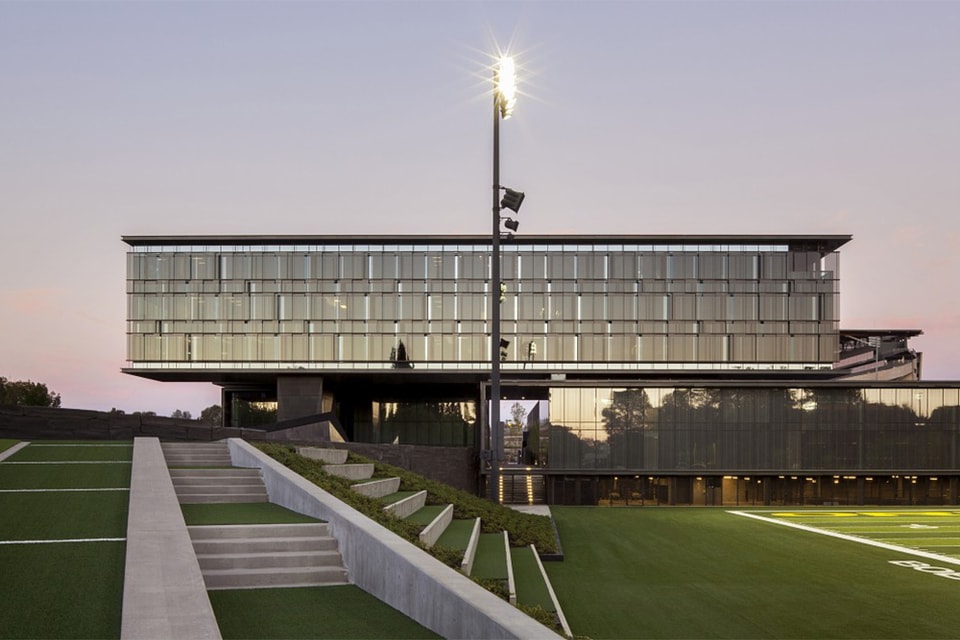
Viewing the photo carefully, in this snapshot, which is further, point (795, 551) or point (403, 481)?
point (795, 551)

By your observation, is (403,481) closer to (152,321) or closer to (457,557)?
(457,557)

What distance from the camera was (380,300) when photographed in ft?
237

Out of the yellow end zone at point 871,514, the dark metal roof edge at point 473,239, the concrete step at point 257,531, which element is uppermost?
the dark metal roof edge at point 473,239

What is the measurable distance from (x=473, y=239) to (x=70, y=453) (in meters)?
52.5

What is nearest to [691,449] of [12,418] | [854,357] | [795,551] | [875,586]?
[795,551]

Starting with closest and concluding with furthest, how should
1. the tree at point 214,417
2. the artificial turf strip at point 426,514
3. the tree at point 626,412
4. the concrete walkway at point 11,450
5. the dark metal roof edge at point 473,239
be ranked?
1. the artificial turf strip at point 426,514
2. the concrete walkway at point 11,450
3. the tree at point 214,417
4. the tree at point 626,412
5. the dark metal roof edge at point 473,239

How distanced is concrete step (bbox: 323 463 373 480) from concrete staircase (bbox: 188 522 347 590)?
31.9 feet

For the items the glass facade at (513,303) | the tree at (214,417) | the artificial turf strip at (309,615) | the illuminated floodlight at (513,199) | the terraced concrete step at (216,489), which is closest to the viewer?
the artificial turf strip at (309,615)

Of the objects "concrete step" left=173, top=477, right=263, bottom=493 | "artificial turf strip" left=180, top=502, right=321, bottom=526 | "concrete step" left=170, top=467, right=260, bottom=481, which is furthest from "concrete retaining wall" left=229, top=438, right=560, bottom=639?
"concrete step" left=170, top=467, right=260, bottom=481

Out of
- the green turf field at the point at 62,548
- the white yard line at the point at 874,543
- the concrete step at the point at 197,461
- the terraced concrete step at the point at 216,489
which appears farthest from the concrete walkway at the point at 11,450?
the white yard line at the point at 874,543

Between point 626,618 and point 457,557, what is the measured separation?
6.18m

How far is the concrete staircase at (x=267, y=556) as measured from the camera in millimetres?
10616

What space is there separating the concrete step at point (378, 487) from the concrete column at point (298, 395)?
49640 millimetres

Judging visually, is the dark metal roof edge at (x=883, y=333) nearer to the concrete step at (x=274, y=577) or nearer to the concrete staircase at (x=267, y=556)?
the concrete staircase at (x=267, y=556)
